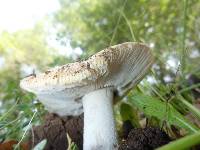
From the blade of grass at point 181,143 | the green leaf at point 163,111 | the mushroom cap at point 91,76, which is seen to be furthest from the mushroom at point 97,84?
the blade of grass at point 181,143

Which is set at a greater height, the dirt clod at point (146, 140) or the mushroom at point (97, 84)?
the mushroom at point (97, 84)

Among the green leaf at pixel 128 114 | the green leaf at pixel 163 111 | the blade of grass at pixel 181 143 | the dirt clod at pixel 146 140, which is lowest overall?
the blade of grass at pixel 181 143

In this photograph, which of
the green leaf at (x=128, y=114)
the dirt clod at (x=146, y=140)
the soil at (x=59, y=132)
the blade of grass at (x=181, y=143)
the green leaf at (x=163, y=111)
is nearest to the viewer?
the blade of grass at (x=181, y=143)

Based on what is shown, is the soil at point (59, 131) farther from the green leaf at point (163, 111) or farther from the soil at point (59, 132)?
the green leaf at point (163, 111)

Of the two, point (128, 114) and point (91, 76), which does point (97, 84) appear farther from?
point (128, 114)

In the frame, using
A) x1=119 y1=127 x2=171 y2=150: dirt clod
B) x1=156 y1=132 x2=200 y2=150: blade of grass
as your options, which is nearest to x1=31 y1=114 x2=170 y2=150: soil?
x1=119 y1=127 x2=171 y2=150: dirt clod

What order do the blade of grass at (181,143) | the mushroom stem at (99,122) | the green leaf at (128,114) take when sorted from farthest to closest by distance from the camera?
the green leaf at (128,114) < the mushroom stem at (99,122) < the blade of grass at (181,143)
